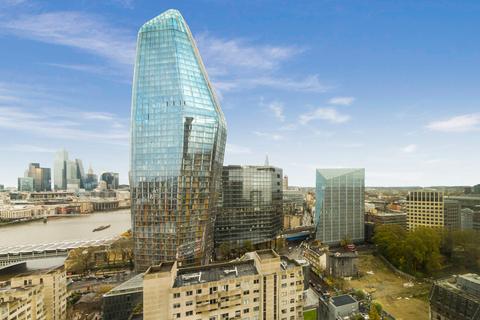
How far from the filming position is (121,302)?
2733cm

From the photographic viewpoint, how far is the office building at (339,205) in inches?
2354

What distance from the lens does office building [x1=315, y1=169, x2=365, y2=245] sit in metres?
59.8

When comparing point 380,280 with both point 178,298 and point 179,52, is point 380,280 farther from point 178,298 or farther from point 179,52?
point 179,52

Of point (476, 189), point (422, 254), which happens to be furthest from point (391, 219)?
point (422, 254)

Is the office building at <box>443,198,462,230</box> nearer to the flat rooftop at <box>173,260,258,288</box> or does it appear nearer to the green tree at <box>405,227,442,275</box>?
the green tree at <box>405,227,442,275</box>

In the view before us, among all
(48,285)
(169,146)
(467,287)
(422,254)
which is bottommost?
(422,254)

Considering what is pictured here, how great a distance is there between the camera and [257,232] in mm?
56406

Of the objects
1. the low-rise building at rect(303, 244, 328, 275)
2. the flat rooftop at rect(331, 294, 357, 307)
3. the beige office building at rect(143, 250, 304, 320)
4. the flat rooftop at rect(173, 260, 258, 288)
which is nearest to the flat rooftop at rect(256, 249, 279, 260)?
the beige office building at rect(143, 250, 304, 320)

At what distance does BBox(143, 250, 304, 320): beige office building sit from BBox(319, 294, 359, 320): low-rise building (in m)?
4.10

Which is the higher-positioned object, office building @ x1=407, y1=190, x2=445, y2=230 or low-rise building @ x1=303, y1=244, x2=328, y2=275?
office building @ x1=407, y1=190, x2=445, y2=230

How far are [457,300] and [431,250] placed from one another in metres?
22.7

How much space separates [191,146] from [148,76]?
12891mm

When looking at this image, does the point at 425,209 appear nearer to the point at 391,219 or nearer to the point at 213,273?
the point at 391,219

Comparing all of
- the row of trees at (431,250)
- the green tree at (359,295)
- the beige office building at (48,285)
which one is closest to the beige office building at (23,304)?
the beige office building at (48,285)
